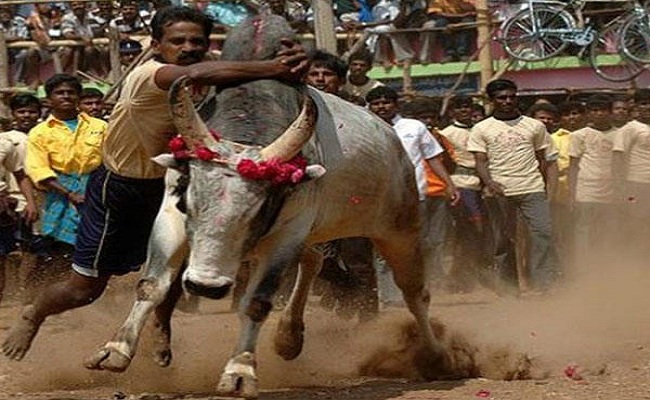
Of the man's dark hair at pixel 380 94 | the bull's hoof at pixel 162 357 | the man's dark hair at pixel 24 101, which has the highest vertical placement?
the man's dark hair at pixel 380 94

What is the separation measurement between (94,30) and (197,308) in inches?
198

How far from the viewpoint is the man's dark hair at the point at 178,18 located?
688 cm

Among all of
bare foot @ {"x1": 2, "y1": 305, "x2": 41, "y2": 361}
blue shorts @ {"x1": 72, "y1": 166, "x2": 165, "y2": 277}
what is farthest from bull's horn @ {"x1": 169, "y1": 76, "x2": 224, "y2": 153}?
bare foot @ {"x1": 2, "y1": 305, "x2": 41, "y2": 361}

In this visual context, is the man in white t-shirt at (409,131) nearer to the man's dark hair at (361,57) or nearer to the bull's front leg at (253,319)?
the man's dark hair at (361,57)

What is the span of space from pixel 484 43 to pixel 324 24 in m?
1.99

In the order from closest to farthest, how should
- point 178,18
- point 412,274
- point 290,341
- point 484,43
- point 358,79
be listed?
point 178,18, point 290,341, point 412,274, point 358,79, point 484,43

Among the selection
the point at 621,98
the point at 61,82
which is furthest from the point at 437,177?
the point at 621,98

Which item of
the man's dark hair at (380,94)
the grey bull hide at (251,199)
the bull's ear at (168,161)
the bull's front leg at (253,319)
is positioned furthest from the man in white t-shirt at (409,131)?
the bull's ear at (168,161)

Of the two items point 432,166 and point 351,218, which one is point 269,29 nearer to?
point 351,218

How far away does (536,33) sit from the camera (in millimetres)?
15516

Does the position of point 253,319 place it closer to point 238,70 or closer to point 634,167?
point 238,70

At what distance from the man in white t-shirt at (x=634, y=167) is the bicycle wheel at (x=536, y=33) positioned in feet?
7.62

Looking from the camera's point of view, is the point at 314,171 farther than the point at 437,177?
No

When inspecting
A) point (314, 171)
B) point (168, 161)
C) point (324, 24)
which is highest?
point (168, 161)
